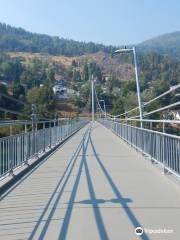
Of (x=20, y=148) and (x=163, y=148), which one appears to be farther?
(x=20, y=148)

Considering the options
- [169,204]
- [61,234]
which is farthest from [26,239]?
[169,204]

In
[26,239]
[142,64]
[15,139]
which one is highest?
[142,64]

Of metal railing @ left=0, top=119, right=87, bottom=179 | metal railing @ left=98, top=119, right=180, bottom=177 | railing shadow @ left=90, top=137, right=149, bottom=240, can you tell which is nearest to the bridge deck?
railing shadow @ left=90, top=137, right=149, bottom=240

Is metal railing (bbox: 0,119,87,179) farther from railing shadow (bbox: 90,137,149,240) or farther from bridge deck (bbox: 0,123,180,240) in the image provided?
railing shadow (bbox: 90,137,149,240)

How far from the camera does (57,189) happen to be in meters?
9.56

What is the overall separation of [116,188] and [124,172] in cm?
275

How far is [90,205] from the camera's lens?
7.86m

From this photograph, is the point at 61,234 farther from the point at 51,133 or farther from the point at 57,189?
the point at 51,133

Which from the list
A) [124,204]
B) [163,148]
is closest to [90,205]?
[124,204]

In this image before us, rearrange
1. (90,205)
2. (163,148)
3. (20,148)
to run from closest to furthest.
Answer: (90,205) < (163,148) < (20,148)

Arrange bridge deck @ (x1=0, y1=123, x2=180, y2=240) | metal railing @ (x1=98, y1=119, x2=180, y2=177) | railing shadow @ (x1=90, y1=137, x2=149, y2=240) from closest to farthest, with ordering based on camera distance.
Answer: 1. bridge deck @ (x1=0, y1=123, x2=180, y2=240)
2. railing shadow @ (x1=90, y1=137, x2=149, y2=240)
3. metal railing @ (x1=98, y1=119, x2=180, y2=177)

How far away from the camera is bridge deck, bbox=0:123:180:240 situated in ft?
20.6

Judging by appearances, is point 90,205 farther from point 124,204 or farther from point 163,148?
point 163,148

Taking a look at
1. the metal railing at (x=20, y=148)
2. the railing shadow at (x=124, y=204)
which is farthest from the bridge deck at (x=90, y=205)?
the metal railing at (x=20, y=148)
